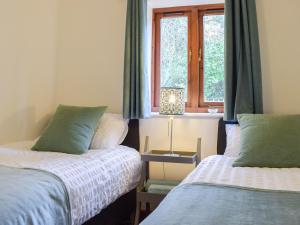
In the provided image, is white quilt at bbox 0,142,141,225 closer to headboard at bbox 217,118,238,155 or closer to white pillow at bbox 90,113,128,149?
white pillow at bbox 90,113,128,149

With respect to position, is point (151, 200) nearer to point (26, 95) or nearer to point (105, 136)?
point (105, 136)

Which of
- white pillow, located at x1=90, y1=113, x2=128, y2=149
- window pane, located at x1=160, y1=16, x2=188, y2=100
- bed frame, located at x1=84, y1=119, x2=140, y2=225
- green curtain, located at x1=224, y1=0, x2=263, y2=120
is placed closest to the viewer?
bed frame, located at x1=84, y1=119, x2=140, y2=225

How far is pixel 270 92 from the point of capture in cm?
277

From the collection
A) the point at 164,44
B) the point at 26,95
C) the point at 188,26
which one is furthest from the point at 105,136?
the point at 188,26

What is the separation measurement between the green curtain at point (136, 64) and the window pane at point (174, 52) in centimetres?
30

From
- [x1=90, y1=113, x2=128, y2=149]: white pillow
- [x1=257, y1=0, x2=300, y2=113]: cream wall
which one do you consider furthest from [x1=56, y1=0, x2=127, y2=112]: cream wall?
[x1=257, y1=0, x2=300, y2=113]: cream wall

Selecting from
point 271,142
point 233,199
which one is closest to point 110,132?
point 271,142

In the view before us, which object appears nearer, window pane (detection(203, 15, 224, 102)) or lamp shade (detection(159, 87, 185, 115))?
lamp shade (detection(159, 87, 185, 115))

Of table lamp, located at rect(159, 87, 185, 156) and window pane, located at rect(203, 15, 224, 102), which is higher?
window pane, located at rect(203, 15, 224, 102)

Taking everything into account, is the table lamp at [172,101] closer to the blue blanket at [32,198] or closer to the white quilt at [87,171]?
the white quilt at [87,171]

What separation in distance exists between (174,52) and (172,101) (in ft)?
2.17

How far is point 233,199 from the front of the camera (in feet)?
4.56

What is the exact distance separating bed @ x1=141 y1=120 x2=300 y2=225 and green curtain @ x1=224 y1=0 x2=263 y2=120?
78 centimetres

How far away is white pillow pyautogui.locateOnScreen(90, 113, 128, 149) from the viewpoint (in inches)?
111
